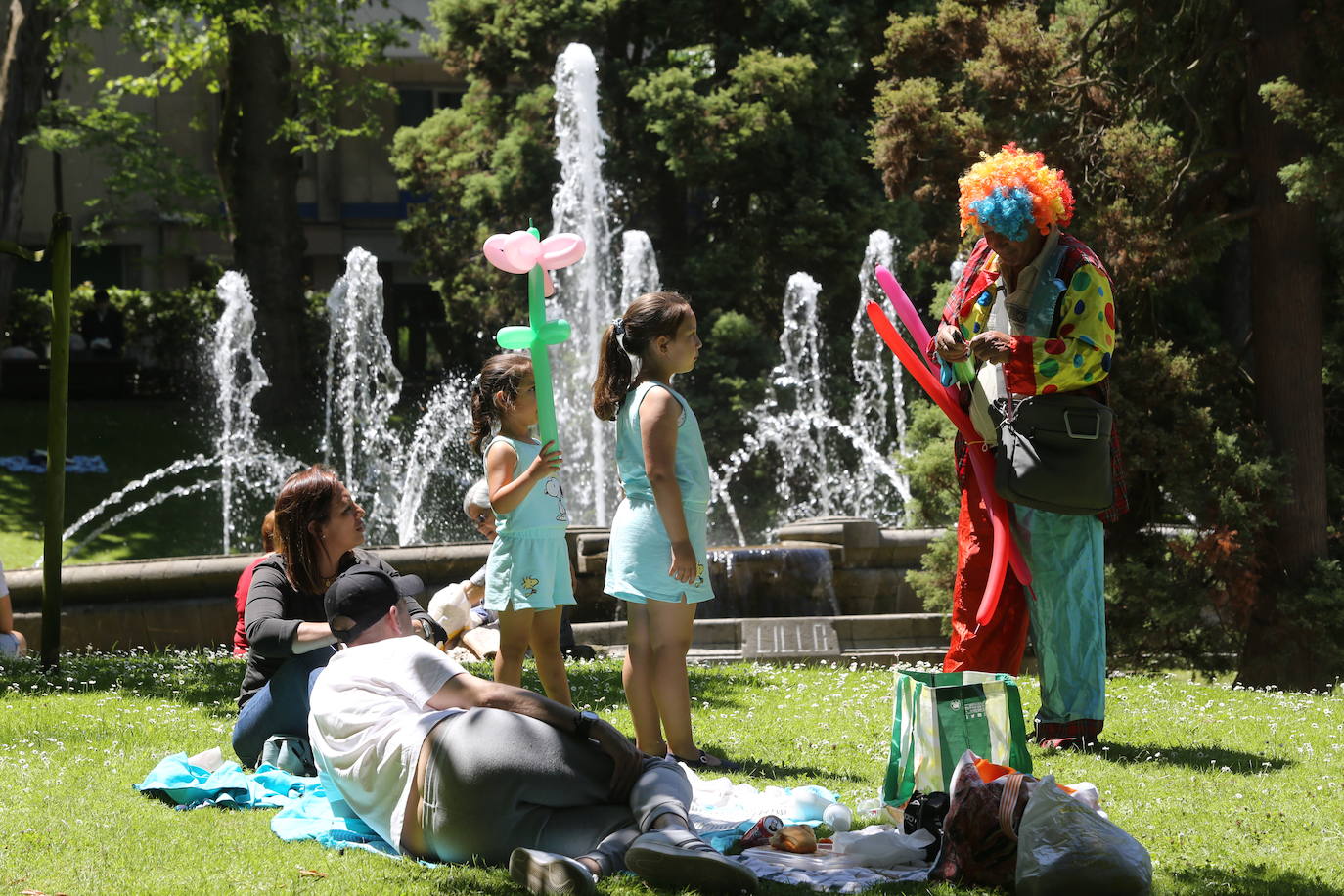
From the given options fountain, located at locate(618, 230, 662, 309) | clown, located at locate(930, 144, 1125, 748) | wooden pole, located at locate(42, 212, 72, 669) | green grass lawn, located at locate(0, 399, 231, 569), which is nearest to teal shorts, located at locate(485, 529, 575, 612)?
clown, located at locate(930, 144, 1125, 748)

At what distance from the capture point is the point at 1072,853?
343 centimetres

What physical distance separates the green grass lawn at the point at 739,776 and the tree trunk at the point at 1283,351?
82.7 inches

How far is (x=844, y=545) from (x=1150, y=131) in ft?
11.0

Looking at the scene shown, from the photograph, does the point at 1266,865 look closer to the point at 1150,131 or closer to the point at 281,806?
the point at 281,806

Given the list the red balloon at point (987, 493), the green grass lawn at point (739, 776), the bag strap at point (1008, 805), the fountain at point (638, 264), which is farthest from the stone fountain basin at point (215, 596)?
the fountain at point (638, 264)

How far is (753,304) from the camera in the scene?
2136 centimetres

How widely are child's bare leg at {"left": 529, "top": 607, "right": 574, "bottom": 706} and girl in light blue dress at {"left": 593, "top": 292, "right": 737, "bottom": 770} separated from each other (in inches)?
18.1

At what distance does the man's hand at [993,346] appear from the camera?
5090mm

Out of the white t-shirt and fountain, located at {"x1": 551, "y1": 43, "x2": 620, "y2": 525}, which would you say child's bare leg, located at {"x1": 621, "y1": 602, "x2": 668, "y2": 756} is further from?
fountain, located at {"x1": 551, "y1": 43, "x2": 620, "y2": 525}

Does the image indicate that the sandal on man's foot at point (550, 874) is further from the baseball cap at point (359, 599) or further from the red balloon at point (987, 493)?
the red balloon at point (987, 493)

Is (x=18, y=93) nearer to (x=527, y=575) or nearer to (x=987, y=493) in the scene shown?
(x=527, y=575)

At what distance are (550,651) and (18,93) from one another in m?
12.9

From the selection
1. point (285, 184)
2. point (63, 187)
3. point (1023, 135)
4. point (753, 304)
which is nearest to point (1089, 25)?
point (1023, 135)

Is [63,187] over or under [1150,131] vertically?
over
